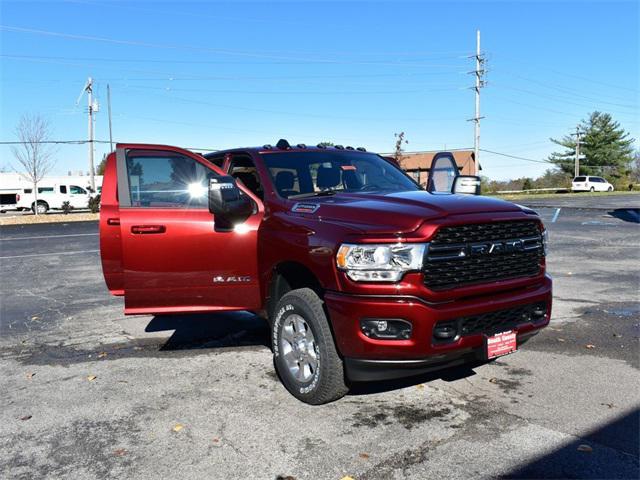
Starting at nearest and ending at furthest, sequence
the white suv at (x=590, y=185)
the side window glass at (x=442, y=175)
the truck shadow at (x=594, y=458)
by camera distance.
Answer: the truck shadow at (x=594, y=458)
the side window glass at (x=442, y=175)
the white suv at (x=590, y=185)

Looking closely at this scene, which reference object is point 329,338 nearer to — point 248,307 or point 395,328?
Answer: point 395,328

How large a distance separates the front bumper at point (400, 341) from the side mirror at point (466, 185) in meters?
1.45

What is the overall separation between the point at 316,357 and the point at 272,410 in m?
0.52

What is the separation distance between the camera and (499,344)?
376 cm

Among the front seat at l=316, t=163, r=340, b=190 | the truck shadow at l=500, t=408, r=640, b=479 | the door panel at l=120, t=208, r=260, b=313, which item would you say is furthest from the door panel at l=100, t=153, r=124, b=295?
the truck shadow at l=500, t=408, r=640, b=479

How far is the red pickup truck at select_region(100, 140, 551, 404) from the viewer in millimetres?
3521

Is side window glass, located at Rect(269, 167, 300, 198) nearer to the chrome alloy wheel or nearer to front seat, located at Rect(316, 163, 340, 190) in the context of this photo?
front seat, located at Rect(316, 163, 340, 190)

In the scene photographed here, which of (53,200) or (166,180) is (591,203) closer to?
(166,180)

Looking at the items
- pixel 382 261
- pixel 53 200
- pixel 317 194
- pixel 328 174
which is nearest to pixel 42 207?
pixel 53 200

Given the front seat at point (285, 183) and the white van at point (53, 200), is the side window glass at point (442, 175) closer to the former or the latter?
the front seat at point (285, 183)

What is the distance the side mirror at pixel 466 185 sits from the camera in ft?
16.2

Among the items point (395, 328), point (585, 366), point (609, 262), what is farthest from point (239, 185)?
point (609, 262)

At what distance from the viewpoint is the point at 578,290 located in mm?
8266

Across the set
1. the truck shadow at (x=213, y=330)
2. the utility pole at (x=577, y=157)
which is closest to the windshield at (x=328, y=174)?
the truck shadow at (x=213, y=330)
